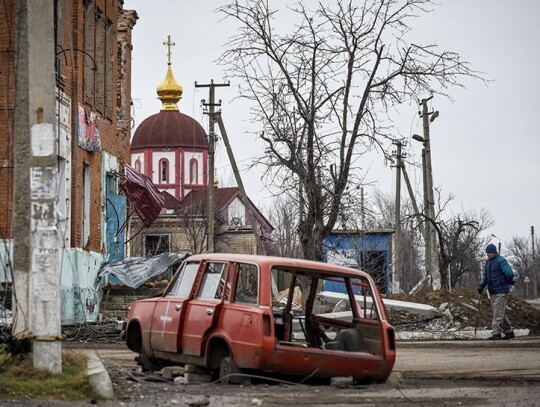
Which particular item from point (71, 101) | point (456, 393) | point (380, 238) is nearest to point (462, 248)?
point (380, 238)

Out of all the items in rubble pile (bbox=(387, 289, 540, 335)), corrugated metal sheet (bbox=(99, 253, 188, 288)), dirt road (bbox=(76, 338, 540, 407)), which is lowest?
dirt road (bbox=(76, 338, 540, 407))

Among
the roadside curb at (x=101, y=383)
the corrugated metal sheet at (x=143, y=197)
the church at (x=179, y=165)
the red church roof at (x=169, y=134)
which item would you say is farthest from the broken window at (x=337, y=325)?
the red church roof at (x=169, y=134)

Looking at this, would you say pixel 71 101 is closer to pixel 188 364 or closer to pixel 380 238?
pixel 188 364

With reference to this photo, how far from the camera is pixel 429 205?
44.1 meters

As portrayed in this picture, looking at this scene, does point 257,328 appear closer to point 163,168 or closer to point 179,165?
point 179,165

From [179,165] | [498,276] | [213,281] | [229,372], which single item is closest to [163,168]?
[179,165]

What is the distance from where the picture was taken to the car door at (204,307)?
14.3m

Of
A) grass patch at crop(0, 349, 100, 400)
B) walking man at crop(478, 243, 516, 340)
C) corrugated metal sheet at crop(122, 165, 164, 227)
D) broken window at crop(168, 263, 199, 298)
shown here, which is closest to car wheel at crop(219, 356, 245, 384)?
broken window at crop(168, 263, 199, 298)

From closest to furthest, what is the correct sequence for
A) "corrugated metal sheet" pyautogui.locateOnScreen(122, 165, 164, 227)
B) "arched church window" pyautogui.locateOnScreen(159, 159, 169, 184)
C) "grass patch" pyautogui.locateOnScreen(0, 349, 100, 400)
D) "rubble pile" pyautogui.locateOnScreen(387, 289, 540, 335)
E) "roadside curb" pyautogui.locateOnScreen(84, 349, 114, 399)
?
"grass patch" pyautogui.locateOnScreen(0, 349, 100, 400)
"roadside curb" pyautogui.locateOnScreen(84, 349, 114, 399)
"rubble pile" pyautogui.locateOnScreen(387, 289, 540, 335)
"corrugated metal sheet" pyautogui.locateOnScreen(122, 165, 164, 227)
"arched church window" pyautogui.locateOnScreen(159, 159, 169, 184)

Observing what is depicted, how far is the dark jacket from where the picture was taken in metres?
25.2

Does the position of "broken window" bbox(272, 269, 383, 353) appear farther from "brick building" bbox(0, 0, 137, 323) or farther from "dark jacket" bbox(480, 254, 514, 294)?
"brick building" bbox(0, 0, 137, 323)

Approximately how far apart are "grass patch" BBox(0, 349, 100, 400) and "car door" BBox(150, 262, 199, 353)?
2633 millimetres

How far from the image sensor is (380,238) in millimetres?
58969

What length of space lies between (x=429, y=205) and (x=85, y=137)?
1651 centimetres
